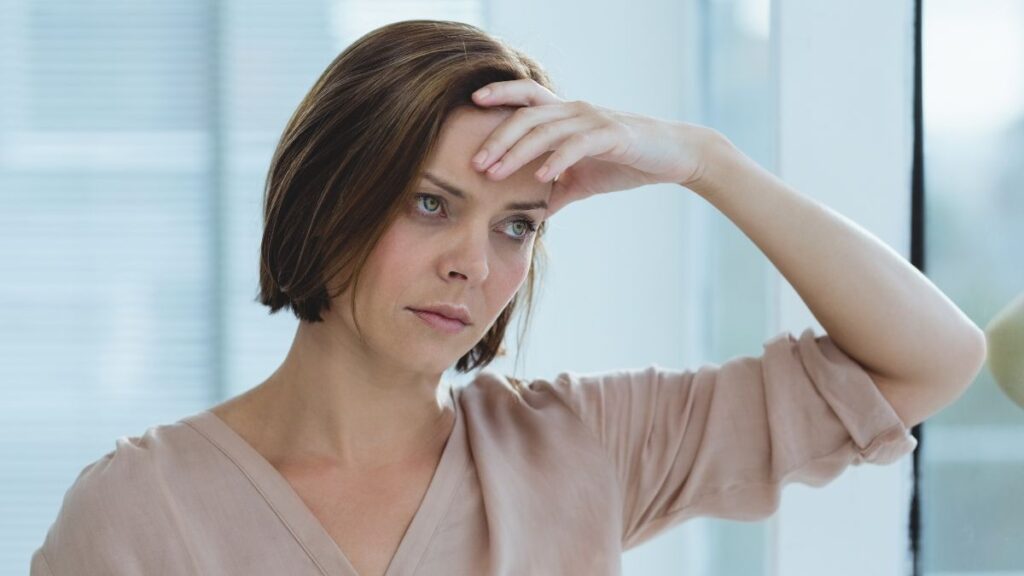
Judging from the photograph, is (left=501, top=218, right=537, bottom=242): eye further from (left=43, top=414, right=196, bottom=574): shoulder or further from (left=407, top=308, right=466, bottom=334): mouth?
(left=43, top=414, right=196, bottom=574): shoulder

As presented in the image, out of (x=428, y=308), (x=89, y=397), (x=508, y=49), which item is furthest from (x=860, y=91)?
(x=89, y=397)

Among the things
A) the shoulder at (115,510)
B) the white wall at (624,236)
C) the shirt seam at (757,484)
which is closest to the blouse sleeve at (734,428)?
the shirt seam at (757,484)

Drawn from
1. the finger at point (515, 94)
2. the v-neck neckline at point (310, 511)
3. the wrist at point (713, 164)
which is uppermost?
the finger at point (515, 94)

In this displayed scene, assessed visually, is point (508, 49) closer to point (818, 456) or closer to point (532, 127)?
point (532, 127)

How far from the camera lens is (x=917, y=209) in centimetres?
131

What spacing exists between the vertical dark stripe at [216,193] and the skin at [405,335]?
1804 millimetres

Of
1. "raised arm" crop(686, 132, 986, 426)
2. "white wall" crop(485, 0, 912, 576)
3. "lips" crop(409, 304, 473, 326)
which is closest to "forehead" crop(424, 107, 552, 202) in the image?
"lips" crop(409, 304, 473, 326)

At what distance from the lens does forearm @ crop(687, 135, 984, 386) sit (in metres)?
1.15

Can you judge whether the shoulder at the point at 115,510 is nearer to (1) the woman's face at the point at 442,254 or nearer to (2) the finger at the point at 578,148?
(1) the woman's face at the point at 442,254

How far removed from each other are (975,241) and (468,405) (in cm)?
59

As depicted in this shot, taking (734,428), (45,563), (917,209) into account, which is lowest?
(45,563)

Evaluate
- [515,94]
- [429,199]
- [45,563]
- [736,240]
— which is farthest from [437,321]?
[736,240]

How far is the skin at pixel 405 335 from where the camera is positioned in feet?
3.61

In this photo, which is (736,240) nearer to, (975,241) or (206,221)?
(975,241)
